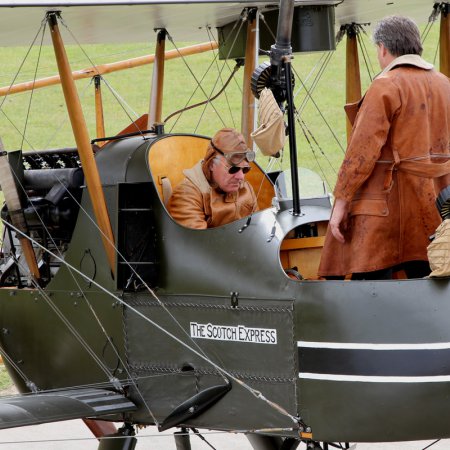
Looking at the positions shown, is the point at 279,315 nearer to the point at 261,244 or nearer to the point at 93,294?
the point at 261,244

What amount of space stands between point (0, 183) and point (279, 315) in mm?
2440

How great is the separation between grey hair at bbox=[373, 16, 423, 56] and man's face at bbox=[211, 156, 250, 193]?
129 cm

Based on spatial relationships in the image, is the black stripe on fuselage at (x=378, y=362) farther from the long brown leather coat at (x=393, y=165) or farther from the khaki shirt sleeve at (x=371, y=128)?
the khaki shirt sleeve at (x=371, y=128)

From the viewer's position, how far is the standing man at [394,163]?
5566mm

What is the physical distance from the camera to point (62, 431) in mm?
9555

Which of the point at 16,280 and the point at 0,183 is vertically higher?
the point at 0,183

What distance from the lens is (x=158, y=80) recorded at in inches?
370

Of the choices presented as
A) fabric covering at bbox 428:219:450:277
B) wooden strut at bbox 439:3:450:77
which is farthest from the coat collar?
wooden strut at bbox 439:3:450:77

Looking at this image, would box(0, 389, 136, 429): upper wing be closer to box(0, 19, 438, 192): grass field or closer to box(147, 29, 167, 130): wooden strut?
box(147, 29, 167, 130): wooden strut

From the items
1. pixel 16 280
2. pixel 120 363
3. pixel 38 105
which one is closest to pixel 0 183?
pixel 16 280

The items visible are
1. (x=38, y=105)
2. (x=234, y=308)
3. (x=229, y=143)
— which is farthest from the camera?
(x=38, y=105)

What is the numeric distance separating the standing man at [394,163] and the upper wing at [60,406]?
5.33 feet

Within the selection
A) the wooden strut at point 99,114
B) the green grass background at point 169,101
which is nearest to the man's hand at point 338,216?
the wooden strut at point 99,114

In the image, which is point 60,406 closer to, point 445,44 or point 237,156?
point 237,156
